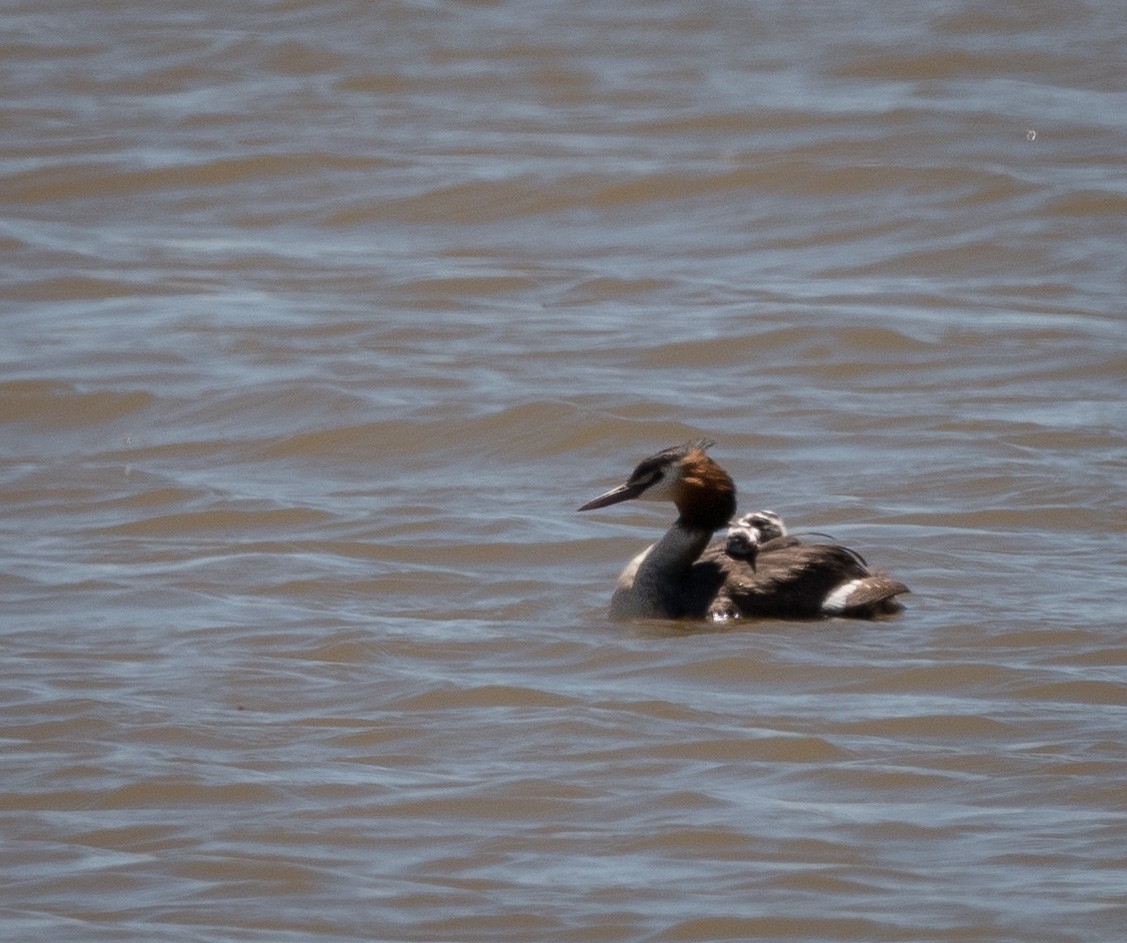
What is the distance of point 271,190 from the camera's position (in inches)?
601

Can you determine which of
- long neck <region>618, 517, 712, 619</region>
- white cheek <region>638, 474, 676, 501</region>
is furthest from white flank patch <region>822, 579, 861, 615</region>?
white cheek <region>638, 474, 676, 501</region>

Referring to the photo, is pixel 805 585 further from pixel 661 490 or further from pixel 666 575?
pixel 661 490

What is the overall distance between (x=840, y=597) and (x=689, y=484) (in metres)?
0.76

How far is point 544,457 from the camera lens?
1043cm

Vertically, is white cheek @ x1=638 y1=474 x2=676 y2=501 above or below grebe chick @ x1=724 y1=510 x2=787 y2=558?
above

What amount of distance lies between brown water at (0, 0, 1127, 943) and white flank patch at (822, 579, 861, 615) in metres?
0.11

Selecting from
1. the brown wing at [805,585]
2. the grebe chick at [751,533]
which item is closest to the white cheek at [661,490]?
the grebe chick at [751,533]

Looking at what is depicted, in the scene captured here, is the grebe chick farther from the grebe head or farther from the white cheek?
the white cheek

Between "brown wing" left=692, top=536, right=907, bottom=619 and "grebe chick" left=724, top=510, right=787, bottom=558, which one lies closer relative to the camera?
"brown wing" left=692, top=536, right=907, bottom=619

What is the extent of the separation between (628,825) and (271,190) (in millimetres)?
9864

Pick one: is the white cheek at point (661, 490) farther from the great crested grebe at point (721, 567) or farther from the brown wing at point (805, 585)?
the brown wing at point (805, 585)

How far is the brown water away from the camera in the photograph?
5945 millimetres

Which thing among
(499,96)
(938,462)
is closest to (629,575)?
(938,462)

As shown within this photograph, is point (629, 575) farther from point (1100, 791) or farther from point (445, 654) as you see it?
point (1100, 791)
